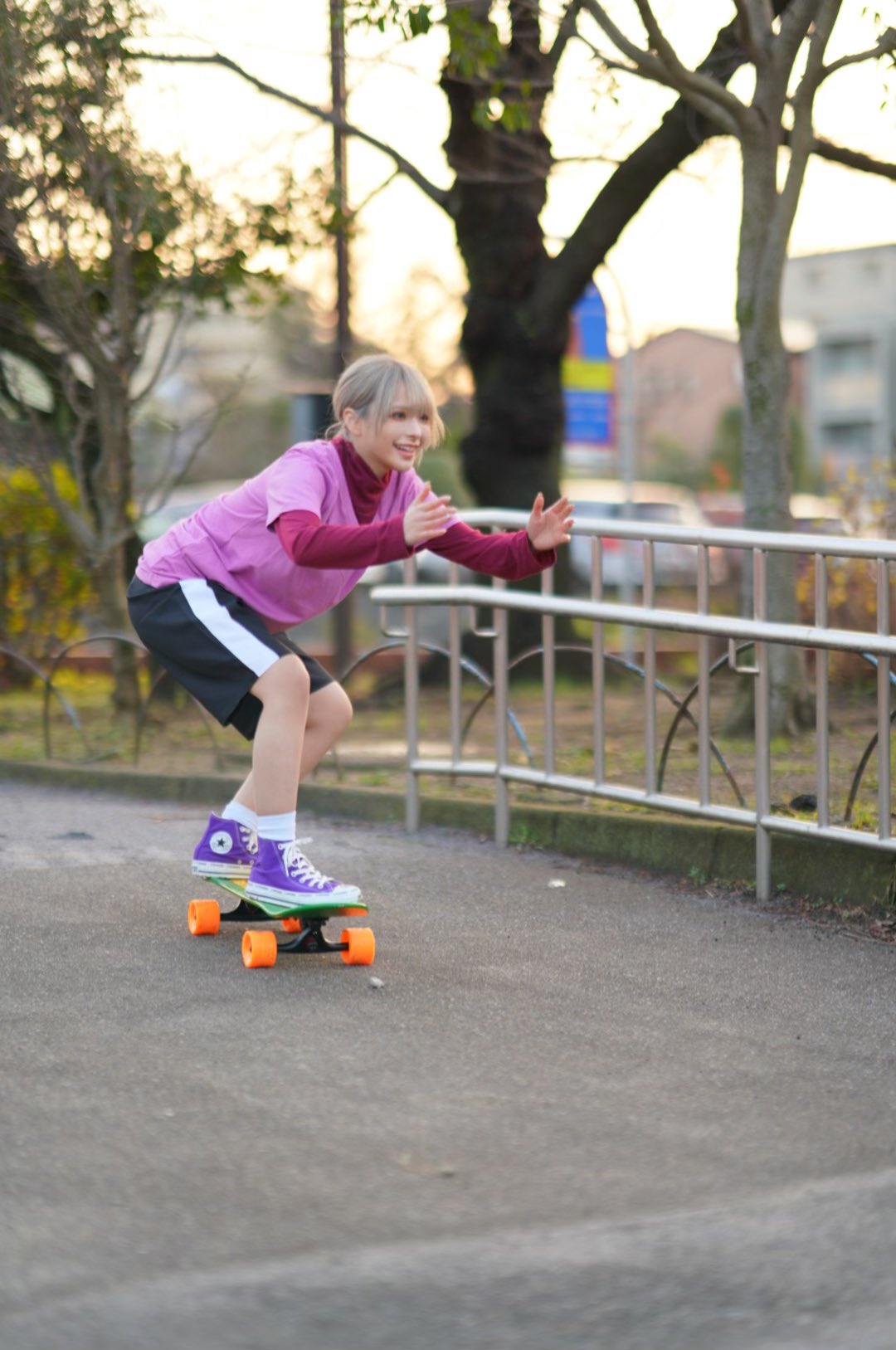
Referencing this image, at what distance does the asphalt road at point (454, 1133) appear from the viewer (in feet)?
9.15

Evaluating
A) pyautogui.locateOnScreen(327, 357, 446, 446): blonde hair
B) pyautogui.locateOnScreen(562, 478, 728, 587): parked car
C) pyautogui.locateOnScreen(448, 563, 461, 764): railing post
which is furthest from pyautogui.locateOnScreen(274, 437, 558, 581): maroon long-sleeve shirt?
pyautogui.locateOnScreen(562, 478, 728, 587): parked car

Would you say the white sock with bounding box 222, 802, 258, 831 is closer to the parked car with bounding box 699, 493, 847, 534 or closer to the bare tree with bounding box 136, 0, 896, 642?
the parked car with bounding box 699, 493, 847, 534

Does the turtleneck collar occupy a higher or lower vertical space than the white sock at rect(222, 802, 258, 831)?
higher

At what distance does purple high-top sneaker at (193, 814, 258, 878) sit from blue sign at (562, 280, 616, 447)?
8.99m

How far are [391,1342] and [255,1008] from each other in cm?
190

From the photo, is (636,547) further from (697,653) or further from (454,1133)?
(454,1133)

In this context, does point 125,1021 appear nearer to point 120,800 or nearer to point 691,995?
→ point 691,995

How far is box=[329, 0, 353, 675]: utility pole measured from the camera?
11028 mm

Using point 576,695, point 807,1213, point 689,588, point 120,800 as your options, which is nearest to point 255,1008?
point 807,1213

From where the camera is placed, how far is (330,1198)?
321 cm

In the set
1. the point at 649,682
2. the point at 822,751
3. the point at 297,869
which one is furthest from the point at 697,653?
the point at 297,869

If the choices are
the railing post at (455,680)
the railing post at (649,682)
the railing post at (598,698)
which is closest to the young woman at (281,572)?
the railing post at (649,682)

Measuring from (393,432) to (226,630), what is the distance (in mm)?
695

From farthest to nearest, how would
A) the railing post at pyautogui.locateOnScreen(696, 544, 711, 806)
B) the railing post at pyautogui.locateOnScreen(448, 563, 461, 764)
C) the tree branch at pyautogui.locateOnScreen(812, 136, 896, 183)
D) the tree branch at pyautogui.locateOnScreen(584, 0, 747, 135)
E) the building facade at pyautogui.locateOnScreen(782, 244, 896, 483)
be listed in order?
the building facade at pyautogui.locateOnScreen(782, 244, 896, 483) → the tree branch at pyautogui.locateOnScreen(812, 136, 896, 183) → the tree branch at pyautogui.locateOnScreen(584, 0, 747, 135) → the railing post at pyautogui.locateOnScreen(448, 563, 461, 764) → the railing post at pyautogui.locateOnScreen(696, 544, 711, 806)
